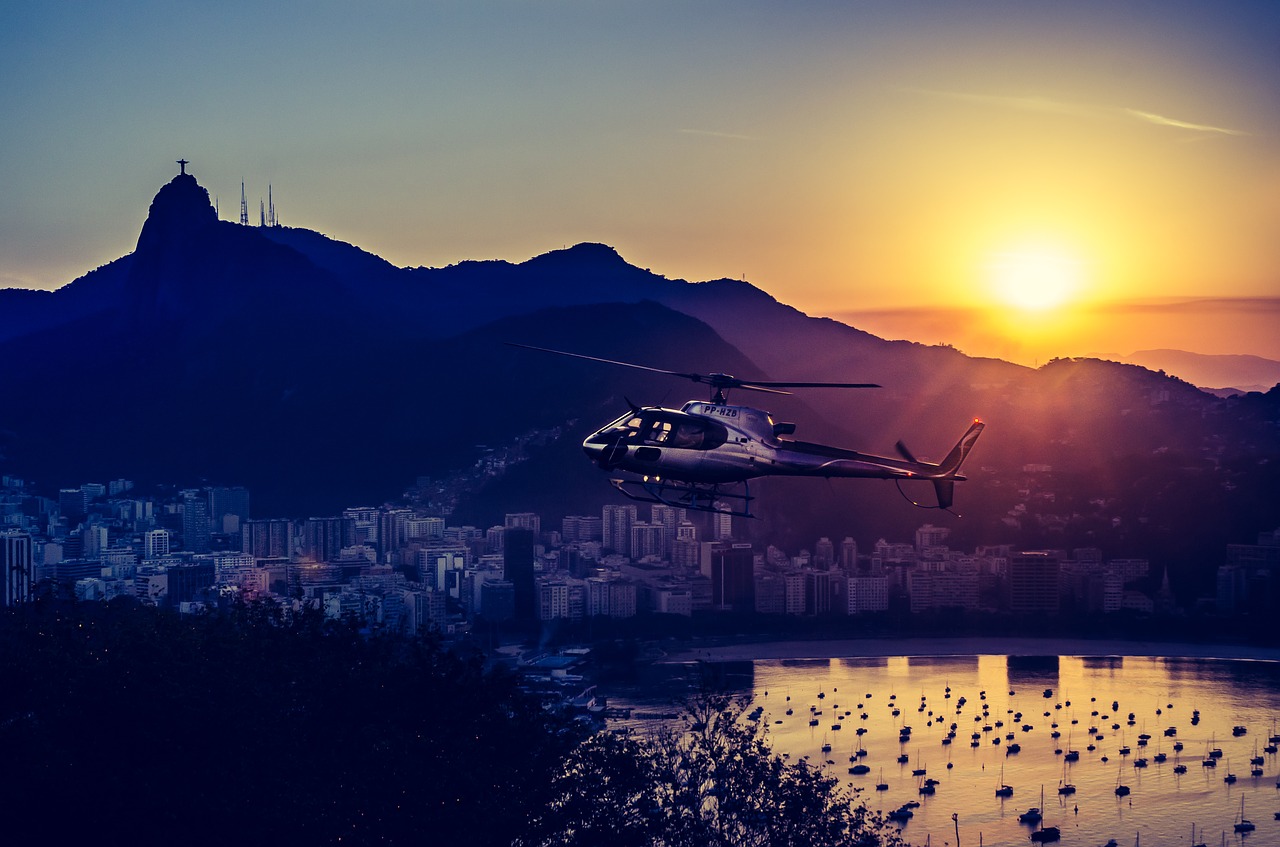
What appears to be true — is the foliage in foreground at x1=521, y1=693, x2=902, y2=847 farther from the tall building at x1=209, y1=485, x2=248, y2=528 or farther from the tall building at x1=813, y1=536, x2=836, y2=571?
the tall building at x1=209, y1=485, x2=248, y2=528

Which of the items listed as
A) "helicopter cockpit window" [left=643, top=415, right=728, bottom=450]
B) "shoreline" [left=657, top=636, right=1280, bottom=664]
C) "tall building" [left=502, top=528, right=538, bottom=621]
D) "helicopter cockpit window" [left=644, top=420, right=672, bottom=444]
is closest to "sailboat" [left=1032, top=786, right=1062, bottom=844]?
"helicopter cockpit window" [left=643, top=415, right=728, bottom=450]

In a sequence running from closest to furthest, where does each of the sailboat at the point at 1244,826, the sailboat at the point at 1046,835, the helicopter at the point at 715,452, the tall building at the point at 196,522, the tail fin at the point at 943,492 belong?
the helicopter at the point at 715,452 → the tail fin at the point at 943,492 → the sailboat at the point at 1046,835 → the sailboat at the point at 1244,826 → the tall building at the point at 196,522

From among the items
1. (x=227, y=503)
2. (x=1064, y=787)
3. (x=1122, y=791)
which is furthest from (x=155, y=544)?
(x=1122, y=791)

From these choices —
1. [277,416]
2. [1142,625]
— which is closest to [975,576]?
[1142,625]

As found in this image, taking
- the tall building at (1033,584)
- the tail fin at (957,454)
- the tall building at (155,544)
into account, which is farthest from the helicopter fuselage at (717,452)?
the tall building at (155,544)

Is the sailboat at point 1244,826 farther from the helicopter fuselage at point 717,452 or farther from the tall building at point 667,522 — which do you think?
the tall building at point 667,522

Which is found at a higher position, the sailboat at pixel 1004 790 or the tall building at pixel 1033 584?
the tall building at pixel 1033 584
